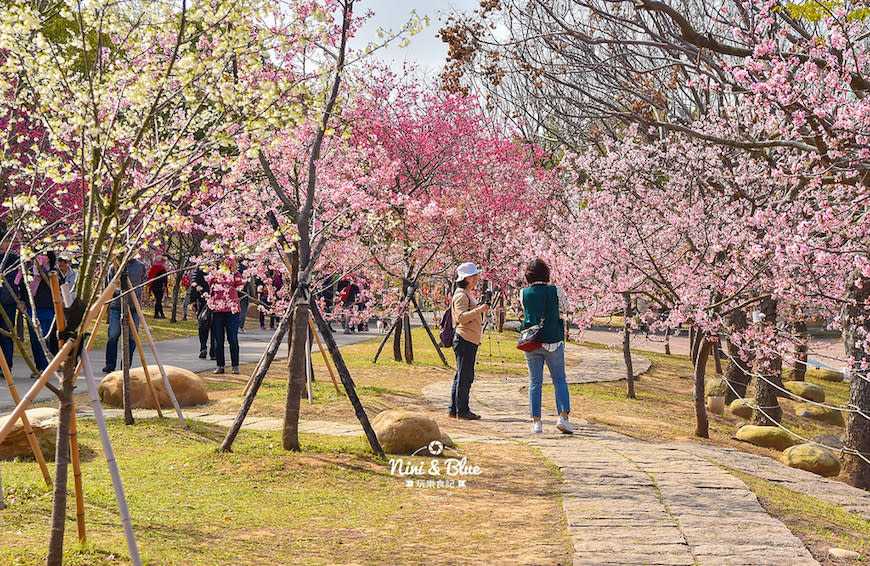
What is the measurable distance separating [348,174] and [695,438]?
22.7 feet

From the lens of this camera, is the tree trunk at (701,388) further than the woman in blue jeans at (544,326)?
Yes

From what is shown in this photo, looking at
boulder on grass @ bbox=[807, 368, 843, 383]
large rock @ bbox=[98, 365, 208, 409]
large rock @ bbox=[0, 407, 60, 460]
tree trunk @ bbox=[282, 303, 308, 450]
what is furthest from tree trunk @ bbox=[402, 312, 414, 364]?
boulder on grass @ bbox=[807, 368, 843, 383]

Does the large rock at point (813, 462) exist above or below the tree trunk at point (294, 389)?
below

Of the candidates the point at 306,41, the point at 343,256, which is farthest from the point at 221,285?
the point at 306,41

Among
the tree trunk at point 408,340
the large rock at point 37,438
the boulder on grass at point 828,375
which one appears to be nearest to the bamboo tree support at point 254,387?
the large rock at point 37,438

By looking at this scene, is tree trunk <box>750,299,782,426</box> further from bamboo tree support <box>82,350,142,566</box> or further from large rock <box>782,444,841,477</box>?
bamboo tree support <box>82,350,142,566</box>

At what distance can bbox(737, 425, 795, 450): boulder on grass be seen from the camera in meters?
11.6

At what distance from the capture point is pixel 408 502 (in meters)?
6.31

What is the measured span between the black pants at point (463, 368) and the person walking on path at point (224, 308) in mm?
4395

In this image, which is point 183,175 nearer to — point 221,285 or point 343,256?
point 221,285

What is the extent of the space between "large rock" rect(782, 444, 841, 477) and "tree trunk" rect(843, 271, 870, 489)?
208 millimetres

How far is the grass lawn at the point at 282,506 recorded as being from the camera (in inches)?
194

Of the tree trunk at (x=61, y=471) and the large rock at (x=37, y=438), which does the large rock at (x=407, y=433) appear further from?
the tree trunk at (x=61, y=471)

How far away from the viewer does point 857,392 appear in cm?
1001
